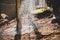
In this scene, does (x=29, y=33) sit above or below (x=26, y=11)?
below

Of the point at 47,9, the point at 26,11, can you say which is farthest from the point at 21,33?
the point at 47,9

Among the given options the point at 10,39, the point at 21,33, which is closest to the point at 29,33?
the point at 21,33

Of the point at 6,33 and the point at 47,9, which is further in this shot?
the point at 6,33

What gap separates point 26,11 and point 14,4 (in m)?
0.15

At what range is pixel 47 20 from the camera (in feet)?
5.89

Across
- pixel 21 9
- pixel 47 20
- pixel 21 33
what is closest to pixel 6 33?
pixel 21 33

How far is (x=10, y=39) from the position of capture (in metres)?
1.88

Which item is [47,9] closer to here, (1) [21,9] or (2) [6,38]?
(1) [21,9]

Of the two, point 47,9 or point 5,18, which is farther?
point 5,18

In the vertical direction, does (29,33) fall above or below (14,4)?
below

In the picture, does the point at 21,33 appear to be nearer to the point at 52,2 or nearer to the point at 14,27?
the point at 14,27

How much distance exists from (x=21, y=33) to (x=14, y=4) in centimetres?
30

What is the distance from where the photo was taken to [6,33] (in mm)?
1914

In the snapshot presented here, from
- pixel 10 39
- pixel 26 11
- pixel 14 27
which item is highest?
pixel 26 11
